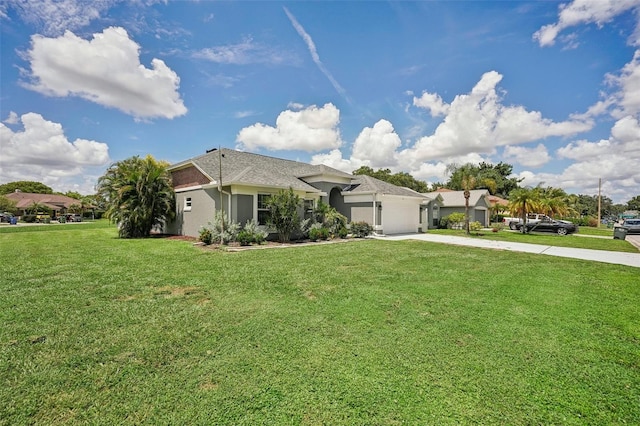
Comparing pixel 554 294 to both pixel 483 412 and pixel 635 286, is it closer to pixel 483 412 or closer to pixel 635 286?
pixel 635 286

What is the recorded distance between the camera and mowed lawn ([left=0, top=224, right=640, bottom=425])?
8.43 ft

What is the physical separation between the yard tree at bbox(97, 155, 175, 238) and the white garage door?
15504 mm

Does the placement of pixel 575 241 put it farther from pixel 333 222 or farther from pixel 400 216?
pixel 333 222

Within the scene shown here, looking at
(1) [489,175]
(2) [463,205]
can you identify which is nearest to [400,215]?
(2) [463,205]

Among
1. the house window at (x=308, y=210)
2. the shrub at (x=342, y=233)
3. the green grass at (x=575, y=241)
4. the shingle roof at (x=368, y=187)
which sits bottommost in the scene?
the green grass at (x=575, y=241)

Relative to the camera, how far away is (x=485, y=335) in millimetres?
4145

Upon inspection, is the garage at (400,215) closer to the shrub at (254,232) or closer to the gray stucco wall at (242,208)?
the shrub at (254,232)

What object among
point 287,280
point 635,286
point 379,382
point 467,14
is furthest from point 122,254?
point 467,14

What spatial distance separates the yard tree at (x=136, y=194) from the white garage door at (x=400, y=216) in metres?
15.5

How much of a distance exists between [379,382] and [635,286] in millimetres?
8792

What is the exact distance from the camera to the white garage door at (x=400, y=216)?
70.2ft

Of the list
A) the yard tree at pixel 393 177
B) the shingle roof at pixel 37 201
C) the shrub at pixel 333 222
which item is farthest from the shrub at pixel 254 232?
the shingle roof at pixel 37 201

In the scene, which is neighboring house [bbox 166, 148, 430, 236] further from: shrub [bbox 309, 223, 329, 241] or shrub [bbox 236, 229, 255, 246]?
shrub [bbox 309, 223, 329, 241]

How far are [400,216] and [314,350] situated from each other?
20546 mm
